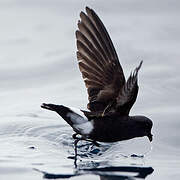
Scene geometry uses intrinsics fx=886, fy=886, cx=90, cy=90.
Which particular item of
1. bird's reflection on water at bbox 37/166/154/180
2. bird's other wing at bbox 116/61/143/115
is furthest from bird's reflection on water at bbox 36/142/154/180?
bird's other wing at bbox 116/61/143/115

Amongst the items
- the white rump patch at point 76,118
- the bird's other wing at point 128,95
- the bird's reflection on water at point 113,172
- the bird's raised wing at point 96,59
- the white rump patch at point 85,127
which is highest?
the bird's raised wing at point 96,59

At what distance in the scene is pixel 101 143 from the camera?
26.7ft

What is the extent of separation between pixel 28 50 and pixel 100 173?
4371 millimetres

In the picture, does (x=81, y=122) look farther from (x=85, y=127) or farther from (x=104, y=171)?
(x=104, y=171)

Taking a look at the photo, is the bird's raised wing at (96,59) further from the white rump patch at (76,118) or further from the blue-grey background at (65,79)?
the blue-grey background at (65,79)

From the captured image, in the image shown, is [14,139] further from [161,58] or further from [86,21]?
[161,58]

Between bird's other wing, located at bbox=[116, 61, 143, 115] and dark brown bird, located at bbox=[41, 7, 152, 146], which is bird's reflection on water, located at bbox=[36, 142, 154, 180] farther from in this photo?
bird's other wing, located at bbox=[116, 61, 143, 115]

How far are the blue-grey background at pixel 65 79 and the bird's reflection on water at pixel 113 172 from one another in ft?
0.25

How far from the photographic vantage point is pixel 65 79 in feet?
33.4

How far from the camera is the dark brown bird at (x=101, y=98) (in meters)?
7.51

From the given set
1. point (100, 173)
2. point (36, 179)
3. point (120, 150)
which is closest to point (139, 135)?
point (120, 150)

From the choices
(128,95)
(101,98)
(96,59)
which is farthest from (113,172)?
(96,59)

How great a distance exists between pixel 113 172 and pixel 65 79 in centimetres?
331

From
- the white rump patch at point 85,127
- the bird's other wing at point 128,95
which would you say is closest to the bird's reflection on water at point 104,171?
the white rump patch at point 85,127
